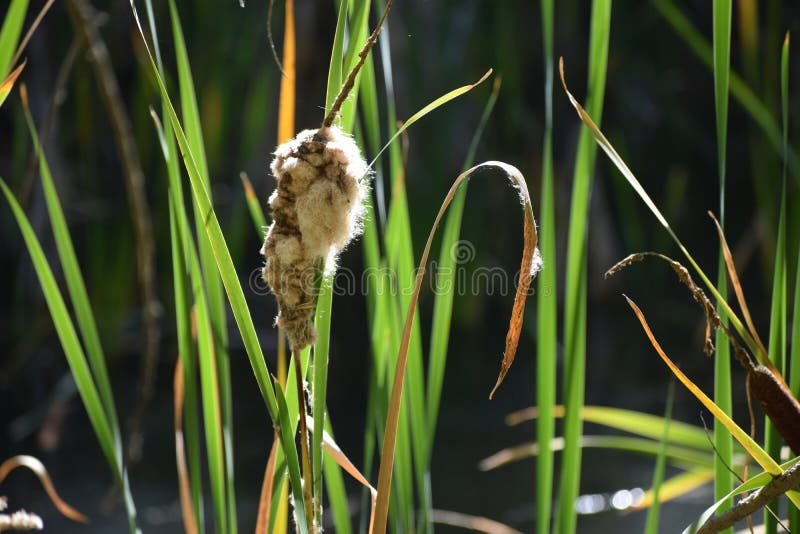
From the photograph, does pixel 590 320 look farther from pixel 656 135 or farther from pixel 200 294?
pixel 200 294

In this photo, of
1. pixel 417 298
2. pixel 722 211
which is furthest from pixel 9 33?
pixel 722 211

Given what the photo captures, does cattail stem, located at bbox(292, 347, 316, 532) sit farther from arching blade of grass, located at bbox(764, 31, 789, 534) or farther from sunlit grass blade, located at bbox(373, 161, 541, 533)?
arching blade of grass, located at bbox(764, 31, 789, 534)

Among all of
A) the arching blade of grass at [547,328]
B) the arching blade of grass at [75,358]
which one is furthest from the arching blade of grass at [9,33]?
the arching blade of grass at [547,328]

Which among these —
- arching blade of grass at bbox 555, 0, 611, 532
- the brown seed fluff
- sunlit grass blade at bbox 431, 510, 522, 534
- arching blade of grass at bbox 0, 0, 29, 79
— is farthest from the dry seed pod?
arching blade of grass at bbox 0, 0, 29, 79

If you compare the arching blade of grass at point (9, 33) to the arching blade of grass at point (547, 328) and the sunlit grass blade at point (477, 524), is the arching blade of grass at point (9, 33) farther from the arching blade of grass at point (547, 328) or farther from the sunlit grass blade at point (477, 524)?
the sunlit grass blade at point (477, 524)

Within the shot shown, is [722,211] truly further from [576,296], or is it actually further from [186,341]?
[186,341]

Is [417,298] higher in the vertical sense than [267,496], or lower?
higher
